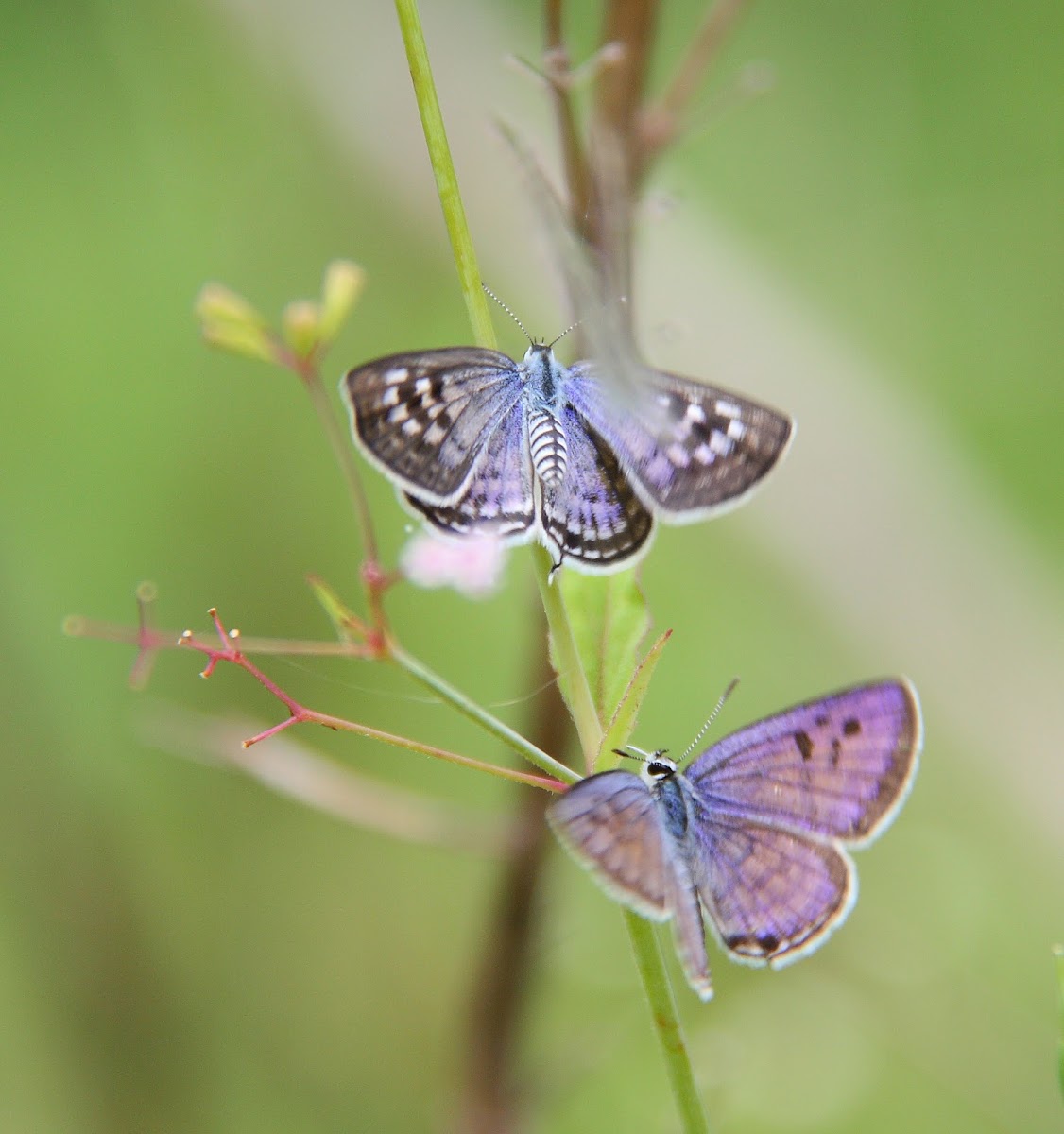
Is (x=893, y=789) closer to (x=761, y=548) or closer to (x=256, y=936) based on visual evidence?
(x=761, y=548)

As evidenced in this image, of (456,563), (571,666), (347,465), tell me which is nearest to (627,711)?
(571,666)

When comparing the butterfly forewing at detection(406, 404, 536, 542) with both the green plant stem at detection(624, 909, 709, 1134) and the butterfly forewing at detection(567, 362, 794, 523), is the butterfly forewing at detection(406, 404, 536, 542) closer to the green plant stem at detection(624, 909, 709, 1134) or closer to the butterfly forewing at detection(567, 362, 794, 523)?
the butterfly forewing at detection(567, 362, 794, 523)

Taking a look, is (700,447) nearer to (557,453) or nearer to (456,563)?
(557,453)

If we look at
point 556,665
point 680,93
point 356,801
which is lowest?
point 356,801

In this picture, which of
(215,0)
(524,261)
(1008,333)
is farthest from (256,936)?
(1008,333)

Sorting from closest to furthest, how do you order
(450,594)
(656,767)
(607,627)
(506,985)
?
(607,627) < (656,767) < (506,985) < (450,594)

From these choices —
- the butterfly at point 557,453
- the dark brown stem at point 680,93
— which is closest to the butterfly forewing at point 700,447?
the butterfly at point 557,453

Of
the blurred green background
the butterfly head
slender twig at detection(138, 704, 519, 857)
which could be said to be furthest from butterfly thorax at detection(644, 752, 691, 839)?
slender twig at detection(138, 704, 519, 857)

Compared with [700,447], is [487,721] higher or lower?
lower
